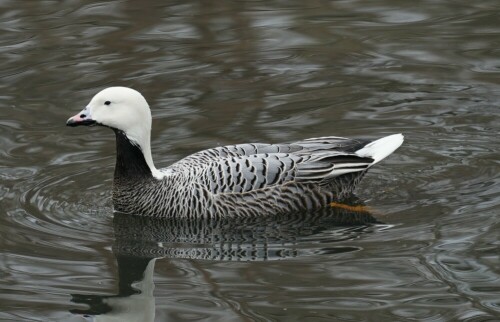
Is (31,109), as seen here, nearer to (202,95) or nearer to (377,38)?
(202,95)

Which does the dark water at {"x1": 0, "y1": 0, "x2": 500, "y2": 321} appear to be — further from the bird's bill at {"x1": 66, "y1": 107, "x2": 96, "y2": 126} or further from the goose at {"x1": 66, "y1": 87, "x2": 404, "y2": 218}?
the bird's bill at {"x1": 66, "y1": 107, "x2": 96, "y2": 126}

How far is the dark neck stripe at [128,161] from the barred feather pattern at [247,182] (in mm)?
36

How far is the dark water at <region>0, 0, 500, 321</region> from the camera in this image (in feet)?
29.7

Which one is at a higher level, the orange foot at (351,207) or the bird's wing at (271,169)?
the bird's wing at (271,169)

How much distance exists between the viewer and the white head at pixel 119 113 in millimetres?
10750

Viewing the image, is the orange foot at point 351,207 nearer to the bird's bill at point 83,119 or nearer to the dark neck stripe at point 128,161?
the dark neck stripe at point 128,161

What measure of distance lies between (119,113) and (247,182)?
1.26 meters

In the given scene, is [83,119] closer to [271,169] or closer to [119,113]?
[119,113]

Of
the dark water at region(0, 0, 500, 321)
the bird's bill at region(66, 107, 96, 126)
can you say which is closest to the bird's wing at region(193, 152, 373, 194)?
the dark water at region(0, 0, 500, 321)

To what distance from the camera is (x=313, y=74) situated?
14.2m

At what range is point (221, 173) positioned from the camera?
35.8ft

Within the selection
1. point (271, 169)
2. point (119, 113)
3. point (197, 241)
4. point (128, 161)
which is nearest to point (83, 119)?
point (119, 113)

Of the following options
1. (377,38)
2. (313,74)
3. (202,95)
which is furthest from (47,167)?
(377,38)

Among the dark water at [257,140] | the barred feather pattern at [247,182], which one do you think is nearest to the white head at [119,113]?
the barred feather pattern at [247,182]
